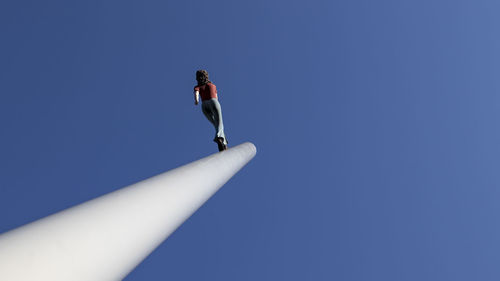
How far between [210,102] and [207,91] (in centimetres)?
40

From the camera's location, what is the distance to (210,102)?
13.2 metres

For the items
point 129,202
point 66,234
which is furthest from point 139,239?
point 66,234

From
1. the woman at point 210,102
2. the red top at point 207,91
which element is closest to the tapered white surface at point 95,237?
the woman at point 210,102

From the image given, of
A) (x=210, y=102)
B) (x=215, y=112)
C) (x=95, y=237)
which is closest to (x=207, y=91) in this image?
(x=210, y=102)

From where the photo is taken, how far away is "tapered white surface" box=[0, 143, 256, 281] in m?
1.63

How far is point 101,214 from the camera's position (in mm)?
2303

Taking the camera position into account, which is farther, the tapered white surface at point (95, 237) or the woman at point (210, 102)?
the woman at point (210, 102)

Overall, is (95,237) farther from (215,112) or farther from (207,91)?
(215,112)

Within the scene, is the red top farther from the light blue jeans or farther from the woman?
the light blue jeans

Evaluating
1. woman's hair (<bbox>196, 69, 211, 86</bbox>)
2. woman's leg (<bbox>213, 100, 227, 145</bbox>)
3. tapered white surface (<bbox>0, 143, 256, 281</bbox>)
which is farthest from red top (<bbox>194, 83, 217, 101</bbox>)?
tapered white surface (<bbox>0, 143, 256, 281</bbox>)

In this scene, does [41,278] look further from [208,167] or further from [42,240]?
[208,167]

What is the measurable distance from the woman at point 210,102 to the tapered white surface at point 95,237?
9.57 m

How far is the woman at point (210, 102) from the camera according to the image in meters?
12.9

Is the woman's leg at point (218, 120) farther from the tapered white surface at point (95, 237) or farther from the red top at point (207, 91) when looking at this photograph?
the tapered white surface at point (95, 237)
